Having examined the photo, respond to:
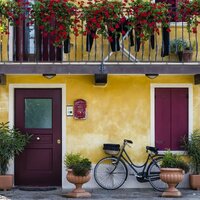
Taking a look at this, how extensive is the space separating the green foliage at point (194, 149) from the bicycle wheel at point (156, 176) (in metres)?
0.74

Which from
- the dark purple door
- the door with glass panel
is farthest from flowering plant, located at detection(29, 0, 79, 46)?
the dark purple door

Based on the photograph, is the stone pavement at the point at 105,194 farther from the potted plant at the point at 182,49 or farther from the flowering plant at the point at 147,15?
the flowering plant at the point at 147,15

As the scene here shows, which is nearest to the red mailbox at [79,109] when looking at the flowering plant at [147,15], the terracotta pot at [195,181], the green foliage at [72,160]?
the green foliage at [72,160]

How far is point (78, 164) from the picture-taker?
14.1 m

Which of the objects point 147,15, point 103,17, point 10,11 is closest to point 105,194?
point 103,17

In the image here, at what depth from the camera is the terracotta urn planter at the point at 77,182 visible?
1414 centimetres

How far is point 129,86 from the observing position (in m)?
15.7

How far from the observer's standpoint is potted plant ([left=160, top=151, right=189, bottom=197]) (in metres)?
14.2

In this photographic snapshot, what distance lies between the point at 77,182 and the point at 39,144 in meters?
2.02

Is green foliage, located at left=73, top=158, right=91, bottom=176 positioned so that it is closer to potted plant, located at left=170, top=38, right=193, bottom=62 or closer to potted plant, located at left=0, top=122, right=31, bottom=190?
potted plant, located at left=0, top=122, right=31, bottom=190

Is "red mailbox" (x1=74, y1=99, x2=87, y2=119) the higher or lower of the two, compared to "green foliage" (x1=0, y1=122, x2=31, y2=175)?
higher

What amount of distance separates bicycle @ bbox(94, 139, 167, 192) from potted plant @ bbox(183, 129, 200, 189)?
2.25 ft

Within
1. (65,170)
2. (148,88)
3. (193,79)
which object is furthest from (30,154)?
(193,79)

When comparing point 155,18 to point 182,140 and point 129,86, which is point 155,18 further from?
point 182,140
